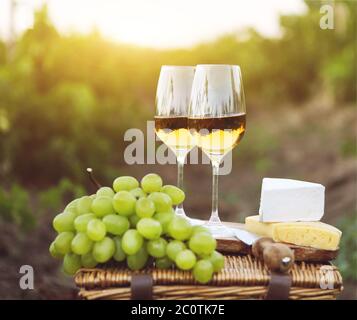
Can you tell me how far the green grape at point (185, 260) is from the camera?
4.83 feet

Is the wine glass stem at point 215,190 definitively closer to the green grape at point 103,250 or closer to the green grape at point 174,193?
the green grape at point 174,193

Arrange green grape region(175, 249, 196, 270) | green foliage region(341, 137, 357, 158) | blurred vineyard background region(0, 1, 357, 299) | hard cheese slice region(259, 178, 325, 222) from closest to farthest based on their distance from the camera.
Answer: green grape region(175, 249, 196, 270)
hard cheese slice region(259, 178, 325, 222)
blurred vineyard background region(0, 1, 357, 299)
green foliage region(341, 137, 357, 158)

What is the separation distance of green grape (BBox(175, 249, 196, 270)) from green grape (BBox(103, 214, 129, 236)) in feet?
0.48

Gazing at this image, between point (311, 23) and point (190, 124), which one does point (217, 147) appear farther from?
point (311, 23)

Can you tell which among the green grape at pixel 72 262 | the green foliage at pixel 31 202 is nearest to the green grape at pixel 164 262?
the green grape at pixel 72 262

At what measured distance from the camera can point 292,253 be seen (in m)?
1.55

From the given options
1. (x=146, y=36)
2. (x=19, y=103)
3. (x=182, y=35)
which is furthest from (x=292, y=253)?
(x=182, y=35)

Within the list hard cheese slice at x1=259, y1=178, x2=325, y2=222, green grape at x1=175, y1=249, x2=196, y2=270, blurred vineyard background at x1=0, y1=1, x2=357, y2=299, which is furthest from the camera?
blurred vineyard background at x1=0, y1=1, x2=357, y2=299

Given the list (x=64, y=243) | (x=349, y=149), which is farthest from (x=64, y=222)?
(x=349, y=149)

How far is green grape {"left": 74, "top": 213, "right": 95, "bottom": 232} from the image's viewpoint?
1525mm

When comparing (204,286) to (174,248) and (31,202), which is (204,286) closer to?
(174,248)

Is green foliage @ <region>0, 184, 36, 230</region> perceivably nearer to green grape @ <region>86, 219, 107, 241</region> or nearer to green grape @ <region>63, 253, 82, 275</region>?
green grape @ <region>63, 253, 82, 275</region>

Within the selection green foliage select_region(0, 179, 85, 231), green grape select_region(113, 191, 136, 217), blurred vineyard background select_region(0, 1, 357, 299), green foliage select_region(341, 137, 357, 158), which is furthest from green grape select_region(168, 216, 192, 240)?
green foliage select_region(341, 137, 357, 158)

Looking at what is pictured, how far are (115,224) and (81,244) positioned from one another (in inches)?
3.7
